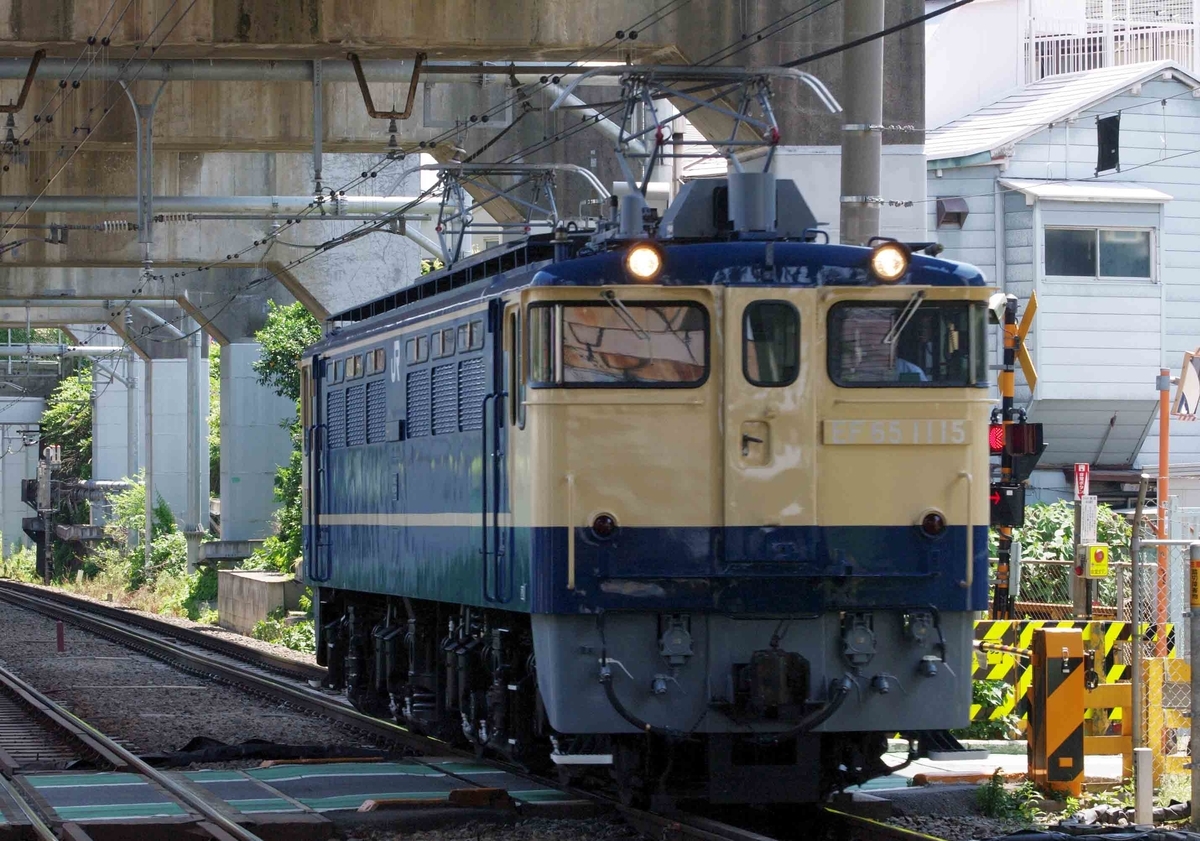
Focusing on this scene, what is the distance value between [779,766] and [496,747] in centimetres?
252

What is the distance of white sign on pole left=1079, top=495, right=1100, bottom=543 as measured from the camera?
15.6m

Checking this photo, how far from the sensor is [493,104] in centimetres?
2417

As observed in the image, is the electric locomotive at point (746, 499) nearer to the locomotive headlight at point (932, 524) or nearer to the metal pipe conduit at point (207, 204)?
the locomotive headlight at point (932, 524)

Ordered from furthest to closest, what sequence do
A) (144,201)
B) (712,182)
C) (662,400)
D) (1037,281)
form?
(1037,281) < (144,201) < (712,182) < (662,400)

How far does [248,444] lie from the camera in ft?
141

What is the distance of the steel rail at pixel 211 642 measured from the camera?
23.1m

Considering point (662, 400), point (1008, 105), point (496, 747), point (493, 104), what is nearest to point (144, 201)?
point (493, 104)

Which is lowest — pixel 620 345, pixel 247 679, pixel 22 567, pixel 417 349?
pixel 22 567

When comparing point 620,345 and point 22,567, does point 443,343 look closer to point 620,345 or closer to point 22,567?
point 620,345

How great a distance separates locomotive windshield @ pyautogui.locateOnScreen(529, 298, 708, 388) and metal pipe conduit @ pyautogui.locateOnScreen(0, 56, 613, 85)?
9072mm

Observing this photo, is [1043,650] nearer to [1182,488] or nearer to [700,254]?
[700,254]

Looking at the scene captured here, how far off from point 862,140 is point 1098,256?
18.3 m

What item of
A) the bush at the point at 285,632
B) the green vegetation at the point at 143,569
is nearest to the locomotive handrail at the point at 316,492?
the bush at the point at 285,632

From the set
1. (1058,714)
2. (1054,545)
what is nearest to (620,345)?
(1058,714)
